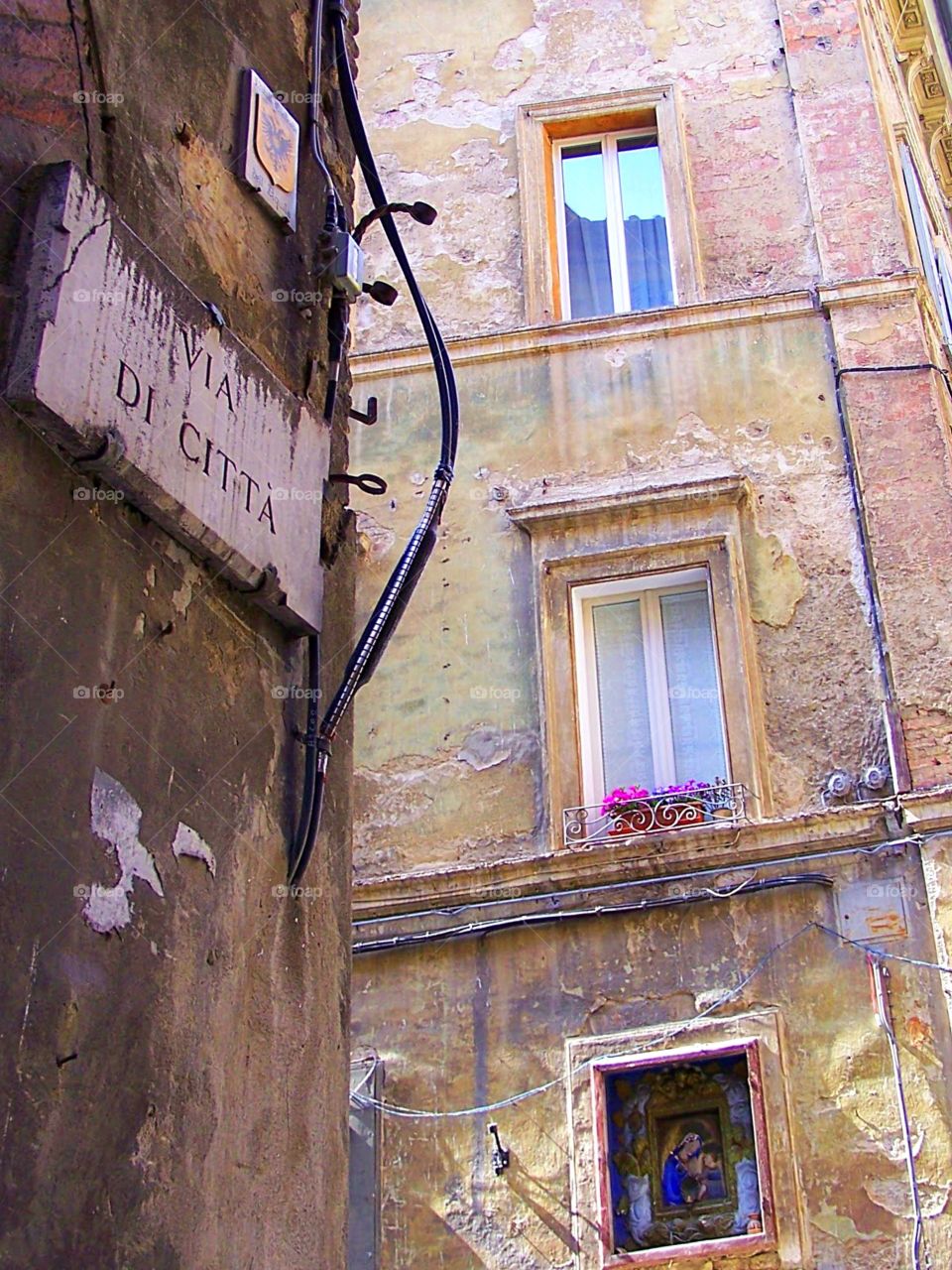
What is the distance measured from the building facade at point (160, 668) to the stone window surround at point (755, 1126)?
4.97m

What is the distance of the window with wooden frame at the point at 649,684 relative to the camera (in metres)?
10.2

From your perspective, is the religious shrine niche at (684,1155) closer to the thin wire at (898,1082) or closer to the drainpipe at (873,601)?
the thin wire at (898,1082)

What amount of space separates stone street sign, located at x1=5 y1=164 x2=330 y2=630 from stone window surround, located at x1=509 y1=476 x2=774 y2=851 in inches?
235

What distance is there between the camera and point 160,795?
3.56m

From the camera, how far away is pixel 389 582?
179 inches

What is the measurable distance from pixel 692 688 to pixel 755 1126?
2581 mm

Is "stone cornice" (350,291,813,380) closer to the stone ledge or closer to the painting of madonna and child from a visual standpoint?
the stone ledge

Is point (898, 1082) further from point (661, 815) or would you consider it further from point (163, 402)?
point (163, 402)

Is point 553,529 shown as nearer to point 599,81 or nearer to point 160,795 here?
point 599,81

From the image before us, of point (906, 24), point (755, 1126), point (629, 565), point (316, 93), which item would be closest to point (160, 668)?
point (316, 93)

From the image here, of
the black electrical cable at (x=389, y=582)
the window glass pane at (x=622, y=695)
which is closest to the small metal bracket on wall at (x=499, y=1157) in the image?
the window glass pane at (x=622, y=695)

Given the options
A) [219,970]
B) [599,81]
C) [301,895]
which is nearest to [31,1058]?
[219,970]

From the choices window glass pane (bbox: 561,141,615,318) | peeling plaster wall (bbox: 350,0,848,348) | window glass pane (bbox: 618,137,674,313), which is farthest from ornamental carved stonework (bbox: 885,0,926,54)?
window glass pane (bbox: 561,141,615,318)

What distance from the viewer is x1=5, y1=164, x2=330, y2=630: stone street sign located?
3.47m
